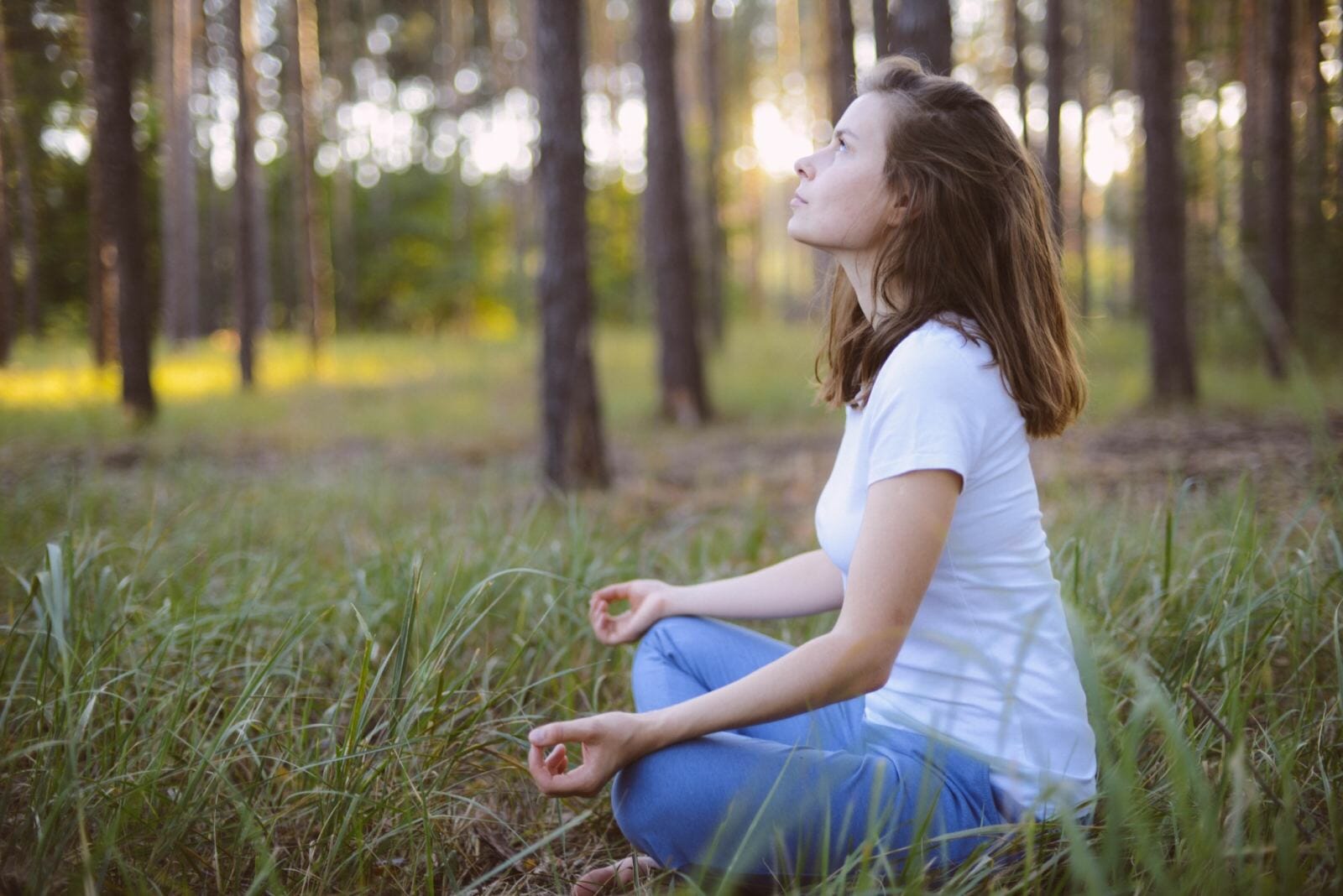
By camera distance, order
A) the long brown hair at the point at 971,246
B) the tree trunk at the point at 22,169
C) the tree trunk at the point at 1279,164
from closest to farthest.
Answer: the long brown hair at the point at 971,246
the tree trunk at the point at 1279,164
the tree trunk at the point at 22,169

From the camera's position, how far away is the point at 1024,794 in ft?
4.95

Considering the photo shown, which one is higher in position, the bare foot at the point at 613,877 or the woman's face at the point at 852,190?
the woman's face at the point at 852,190

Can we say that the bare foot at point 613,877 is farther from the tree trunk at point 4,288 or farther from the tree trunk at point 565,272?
the tree trunk at point 4,288

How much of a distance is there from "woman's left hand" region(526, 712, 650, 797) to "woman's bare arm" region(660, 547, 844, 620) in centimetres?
56

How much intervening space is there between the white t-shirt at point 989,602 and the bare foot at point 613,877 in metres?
0.53

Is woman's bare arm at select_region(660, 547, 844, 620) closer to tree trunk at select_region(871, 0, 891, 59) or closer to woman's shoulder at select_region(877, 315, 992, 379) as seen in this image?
woman's shoulder at select_region(877, 315, 992, 379)

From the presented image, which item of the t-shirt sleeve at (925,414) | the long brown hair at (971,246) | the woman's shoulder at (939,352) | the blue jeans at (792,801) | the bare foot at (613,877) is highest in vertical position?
the long brown hair at (971,246)

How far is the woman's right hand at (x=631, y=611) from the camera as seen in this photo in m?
2.02

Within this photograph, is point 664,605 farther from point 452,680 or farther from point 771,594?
point 452,680

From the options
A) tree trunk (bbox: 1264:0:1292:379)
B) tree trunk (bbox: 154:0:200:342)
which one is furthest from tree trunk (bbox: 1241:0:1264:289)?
tree trunk (bbox: 154:0:200:342)

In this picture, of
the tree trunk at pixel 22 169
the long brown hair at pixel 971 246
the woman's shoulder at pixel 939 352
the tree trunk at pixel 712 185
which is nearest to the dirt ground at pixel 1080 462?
the long brown hair at pixel 971 246

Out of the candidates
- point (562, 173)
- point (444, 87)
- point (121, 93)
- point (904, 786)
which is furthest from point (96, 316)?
point (444, 87)

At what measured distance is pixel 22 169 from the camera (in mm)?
16203

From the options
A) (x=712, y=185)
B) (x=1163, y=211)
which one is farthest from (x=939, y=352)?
(x=712, y=185)
